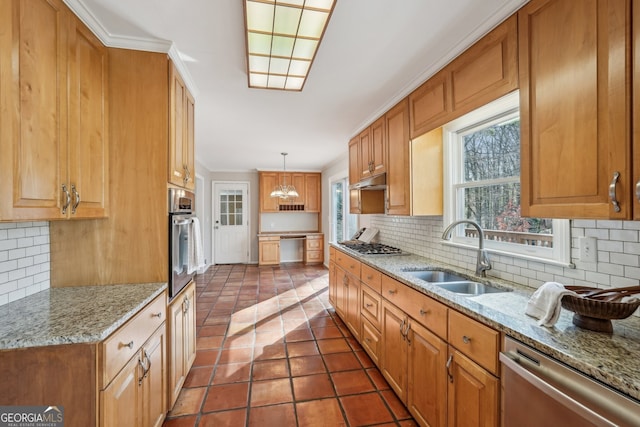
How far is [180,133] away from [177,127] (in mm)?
77

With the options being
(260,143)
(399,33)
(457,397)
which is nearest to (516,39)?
(399,33)

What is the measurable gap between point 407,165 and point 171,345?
2.20 m

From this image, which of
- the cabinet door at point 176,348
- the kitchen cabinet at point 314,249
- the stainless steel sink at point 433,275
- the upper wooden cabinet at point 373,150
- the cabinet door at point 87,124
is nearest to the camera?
the cabinet door at point 87,124

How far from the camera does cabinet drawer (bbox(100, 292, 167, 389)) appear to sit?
1087 millimetres

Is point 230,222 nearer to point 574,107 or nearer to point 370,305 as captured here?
point 370,305

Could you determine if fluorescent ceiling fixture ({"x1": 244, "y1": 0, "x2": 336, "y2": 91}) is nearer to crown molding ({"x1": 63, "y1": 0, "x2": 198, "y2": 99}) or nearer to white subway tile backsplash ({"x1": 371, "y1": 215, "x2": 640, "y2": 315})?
crown molding ({"x1": 63, "y1": 0, "x2": 198, "y2": 99})

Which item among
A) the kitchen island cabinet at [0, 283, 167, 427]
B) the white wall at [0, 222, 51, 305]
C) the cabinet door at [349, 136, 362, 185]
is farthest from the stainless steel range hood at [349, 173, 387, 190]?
the white wall at [0, 222, 51, 305]

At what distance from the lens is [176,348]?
1.86m

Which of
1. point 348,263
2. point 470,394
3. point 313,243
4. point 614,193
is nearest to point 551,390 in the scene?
point 470,394

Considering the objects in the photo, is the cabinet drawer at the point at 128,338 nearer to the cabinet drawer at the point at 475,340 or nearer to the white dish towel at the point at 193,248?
the white dish towel at the point at 193,248

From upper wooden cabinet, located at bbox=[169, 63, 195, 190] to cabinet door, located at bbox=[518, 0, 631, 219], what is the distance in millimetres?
1999

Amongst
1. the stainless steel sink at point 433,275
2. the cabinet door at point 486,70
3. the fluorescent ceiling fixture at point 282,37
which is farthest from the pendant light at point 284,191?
the cabinet door at point 486,70

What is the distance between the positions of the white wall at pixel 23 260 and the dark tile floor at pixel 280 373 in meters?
1.14

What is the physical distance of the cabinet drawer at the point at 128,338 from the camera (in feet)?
3.57
